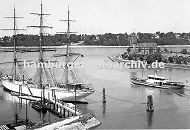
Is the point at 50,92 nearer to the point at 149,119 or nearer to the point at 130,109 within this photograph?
the point at 130,109

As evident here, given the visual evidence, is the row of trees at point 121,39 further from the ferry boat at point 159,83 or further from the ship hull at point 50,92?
the ship hull at point 50,92

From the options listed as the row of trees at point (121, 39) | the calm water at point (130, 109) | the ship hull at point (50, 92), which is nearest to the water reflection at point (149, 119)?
the calm water at point (130, 109)

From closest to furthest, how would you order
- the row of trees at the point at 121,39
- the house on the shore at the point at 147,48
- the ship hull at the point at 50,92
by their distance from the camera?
the ship hull at the point at 50,92 → the house on the shore at the point at 147,48 → the row of trees at the point at 121,39

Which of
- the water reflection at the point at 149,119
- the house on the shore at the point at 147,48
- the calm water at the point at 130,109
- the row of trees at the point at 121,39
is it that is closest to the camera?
the water reflection at the point at 149,119

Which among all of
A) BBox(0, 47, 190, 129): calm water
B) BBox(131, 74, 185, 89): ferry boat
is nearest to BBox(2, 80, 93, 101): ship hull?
BBox(0, 47, 190, 129): calm water

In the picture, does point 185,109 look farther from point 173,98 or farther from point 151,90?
point 151,90

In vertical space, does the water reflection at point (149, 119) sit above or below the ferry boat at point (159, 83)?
below

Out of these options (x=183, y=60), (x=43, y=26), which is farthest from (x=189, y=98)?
(x=183, y=60)

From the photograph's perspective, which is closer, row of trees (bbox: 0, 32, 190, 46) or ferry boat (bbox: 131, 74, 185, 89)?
ferry boat (bbox: 131, 74, 185, 89)

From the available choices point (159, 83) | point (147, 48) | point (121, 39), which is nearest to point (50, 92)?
point (159, 83)

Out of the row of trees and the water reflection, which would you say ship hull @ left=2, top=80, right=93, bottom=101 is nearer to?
the water reflection

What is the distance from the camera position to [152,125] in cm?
1967

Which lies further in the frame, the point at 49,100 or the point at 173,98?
the point at 173,98

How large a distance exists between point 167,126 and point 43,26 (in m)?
13.9
